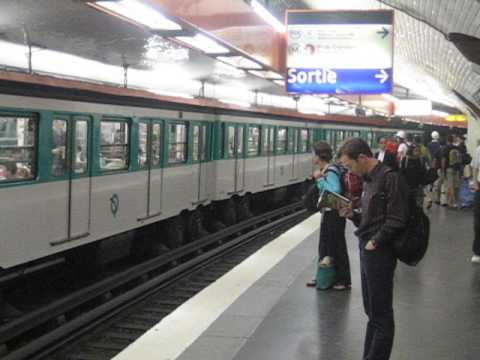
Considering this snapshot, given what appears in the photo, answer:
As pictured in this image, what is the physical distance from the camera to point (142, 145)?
36.2ft

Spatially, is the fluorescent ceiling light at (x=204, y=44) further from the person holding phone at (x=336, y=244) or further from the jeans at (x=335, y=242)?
the jeans at (x=335, y=242)

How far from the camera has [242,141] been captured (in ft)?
55.7

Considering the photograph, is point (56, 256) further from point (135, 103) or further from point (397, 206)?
point (397, 206)

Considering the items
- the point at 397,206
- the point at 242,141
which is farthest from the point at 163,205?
the point at 397,206

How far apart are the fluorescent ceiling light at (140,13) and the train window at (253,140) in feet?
32.4

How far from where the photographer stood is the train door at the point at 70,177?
27.4ft

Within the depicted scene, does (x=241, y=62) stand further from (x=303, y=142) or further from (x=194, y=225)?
(x=303, y=142)

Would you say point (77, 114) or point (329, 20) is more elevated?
point (329, 20)

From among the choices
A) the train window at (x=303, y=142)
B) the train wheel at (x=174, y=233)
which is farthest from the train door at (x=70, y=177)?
the train window at (x=303, y=142)

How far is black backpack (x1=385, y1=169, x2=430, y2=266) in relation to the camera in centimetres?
465

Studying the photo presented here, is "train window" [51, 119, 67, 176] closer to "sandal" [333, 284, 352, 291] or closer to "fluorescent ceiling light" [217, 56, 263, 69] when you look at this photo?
"fluorescent ceiling light" [217, 56, 263, 69]

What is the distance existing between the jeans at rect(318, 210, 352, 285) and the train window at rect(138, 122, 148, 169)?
4014 millimetres

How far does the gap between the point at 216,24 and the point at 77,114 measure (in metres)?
2.29

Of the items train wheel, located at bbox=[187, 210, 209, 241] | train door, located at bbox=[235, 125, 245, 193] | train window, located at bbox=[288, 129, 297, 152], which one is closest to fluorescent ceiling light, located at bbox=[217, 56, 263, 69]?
train wheel, located at bbox=[187, 210, 209, 241]
